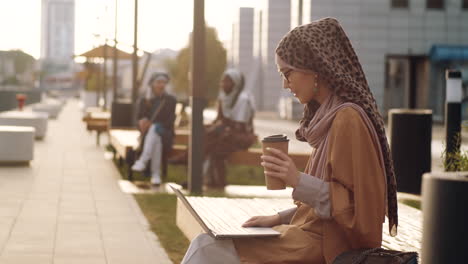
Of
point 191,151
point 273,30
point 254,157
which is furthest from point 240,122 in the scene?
point 273,30

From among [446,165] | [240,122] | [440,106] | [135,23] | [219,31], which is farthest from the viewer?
[219,31]

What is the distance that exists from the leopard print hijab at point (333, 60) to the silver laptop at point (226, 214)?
0.60m

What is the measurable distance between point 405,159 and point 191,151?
2619 millimetres

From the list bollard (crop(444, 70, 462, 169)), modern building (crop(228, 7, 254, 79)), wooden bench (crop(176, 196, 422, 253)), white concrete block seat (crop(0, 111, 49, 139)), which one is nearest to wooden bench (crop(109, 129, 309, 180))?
bollard (crop(444, 70, 462, 169))

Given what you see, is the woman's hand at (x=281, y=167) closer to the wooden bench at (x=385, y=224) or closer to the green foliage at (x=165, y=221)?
the wooden bench at (x=385, y=224)

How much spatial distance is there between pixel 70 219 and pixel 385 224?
4.39m

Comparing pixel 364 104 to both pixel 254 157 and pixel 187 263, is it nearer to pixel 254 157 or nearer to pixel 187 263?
pixel 187 263

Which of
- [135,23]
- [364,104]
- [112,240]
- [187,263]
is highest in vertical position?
[135,23]

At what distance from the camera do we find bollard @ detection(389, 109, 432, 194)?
11.4 m

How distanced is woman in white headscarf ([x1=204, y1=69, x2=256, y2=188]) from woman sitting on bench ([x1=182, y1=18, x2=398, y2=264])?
29.2 feet

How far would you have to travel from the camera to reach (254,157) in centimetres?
1290

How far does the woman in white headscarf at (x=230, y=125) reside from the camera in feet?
41.6

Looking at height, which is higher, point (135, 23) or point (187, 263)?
point (135, 23)

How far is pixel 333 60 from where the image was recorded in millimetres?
3568
